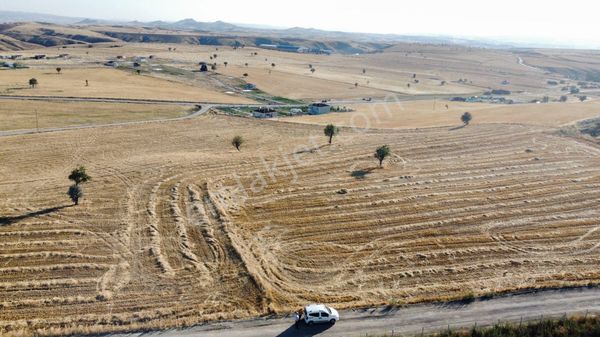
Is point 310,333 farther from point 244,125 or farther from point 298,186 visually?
point 244,125

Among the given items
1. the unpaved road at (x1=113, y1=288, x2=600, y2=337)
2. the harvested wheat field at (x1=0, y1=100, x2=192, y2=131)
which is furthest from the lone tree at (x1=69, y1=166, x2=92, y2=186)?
the harvested wheat field at (x1=0, y1=100, x2=192, y2=131)

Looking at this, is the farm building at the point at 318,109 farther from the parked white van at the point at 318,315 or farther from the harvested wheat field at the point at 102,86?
the parked white van at the point at 318,315

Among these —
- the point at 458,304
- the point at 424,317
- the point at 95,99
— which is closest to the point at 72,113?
the point at 95,99

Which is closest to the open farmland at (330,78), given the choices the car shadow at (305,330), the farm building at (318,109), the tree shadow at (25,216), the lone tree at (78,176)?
the farm building at (318,109)

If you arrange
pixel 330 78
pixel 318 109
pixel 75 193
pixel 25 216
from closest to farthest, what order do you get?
pixel 25 216 < pixel 75 193 < pixel 318 109 < pixel 330 78

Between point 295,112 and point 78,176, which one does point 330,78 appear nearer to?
point 295,112

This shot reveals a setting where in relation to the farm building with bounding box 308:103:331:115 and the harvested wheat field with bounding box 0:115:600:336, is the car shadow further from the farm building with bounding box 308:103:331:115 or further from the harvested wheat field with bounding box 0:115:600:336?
the farm building with bounding box 308:103:331:115

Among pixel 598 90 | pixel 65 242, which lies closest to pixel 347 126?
pixel 65 242
